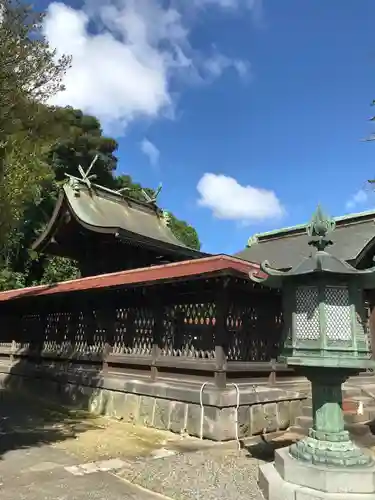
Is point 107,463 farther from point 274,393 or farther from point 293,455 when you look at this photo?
point 274,393

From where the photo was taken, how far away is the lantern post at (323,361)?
4.70 metres

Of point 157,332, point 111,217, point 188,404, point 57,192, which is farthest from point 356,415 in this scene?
point 57,192

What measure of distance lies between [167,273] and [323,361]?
498 cm

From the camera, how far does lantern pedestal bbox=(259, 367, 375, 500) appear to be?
465 cm

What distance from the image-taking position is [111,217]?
16.7 m

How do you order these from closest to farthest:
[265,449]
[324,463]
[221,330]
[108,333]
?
[324,463] < [265,449] < [221,330] < [108,333]

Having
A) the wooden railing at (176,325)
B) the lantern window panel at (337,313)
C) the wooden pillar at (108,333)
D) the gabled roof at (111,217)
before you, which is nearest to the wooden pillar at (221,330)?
the wooden railing at (176,325)

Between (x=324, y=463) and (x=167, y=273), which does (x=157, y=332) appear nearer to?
(x=167, y=273)

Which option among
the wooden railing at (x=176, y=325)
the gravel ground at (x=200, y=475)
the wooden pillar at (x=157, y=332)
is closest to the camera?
the gravel ground at (x=200, y=475)

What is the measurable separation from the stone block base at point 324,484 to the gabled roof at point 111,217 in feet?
31.7

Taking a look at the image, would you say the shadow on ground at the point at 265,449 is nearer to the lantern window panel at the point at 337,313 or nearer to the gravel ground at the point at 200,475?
the gravel ground at the point at 200,475

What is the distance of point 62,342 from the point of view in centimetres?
1352

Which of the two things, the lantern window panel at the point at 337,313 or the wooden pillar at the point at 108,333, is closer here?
the lantern window panel at the point at 337,313

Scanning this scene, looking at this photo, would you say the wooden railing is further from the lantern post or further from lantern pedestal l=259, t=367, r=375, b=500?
lantern pedestal l=259, t=367, r=375, b=500
